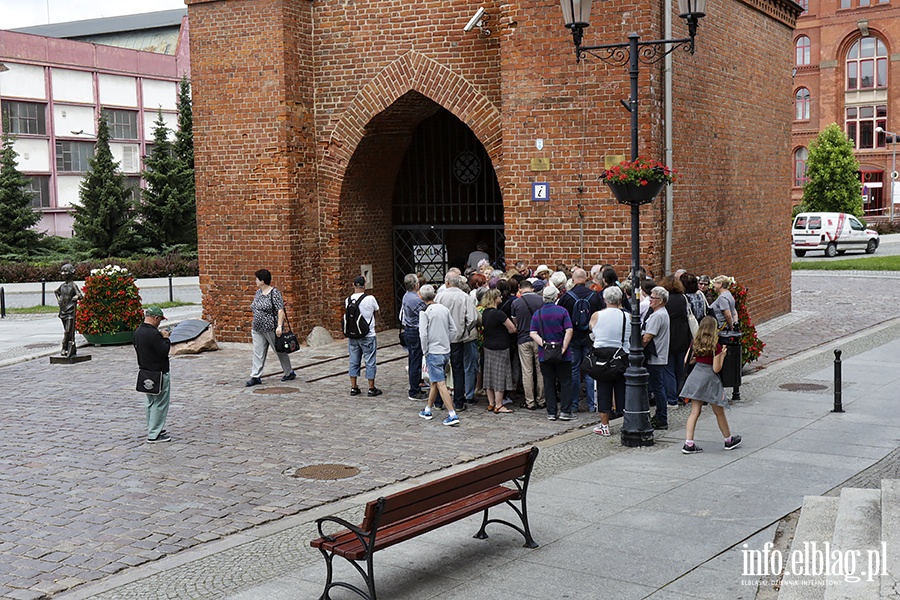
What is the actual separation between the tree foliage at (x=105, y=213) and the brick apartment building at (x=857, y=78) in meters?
41.6

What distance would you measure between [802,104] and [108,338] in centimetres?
5491

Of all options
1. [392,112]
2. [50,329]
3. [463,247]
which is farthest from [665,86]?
[50,329]

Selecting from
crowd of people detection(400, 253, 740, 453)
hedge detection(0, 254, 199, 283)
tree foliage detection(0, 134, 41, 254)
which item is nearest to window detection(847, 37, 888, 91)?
hedge detection(0, 254, 199, 283)

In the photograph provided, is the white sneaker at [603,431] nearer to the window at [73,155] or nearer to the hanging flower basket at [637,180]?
the hanging flower basket at [637,180]

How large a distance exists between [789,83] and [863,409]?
39.4ft

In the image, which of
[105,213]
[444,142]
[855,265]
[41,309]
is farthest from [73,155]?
[855,265]

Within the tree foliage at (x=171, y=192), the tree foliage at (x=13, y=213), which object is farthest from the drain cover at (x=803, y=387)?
the tree foliage at (x=13, y=213)

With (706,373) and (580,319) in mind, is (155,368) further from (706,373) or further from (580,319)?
(706,373)

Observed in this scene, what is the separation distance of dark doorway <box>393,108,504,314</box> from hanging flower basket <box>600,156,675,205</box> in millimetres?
7415

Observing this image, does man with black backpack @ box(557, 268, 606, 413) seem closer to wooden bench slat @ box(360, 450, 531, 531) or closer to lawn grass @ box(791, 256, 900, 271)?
wooden bench slat @ box(360, 450, 531, 531)

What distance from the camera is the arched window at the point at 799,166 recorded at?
64062 mm

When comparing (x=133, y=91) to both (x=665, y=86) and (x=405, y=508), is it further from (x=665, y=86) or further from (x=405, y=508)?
(x=405, y=508)

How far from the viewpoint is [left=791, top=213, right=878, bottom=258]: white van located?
4066cm

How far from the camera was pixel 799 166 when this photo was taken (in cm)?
6475
